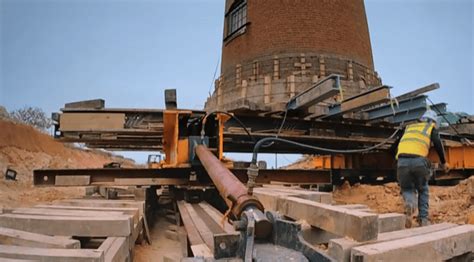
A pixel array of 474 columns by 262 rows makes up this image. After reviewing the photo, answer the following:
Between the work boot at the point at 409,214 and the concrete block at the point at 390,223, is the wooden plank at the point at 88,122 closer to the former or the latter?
the concrete block at the point at 390,223

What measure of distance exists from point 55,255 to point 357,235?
6.66ft

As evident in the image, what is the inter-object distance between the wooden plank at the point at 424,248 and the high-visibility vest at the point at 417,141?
189 cm

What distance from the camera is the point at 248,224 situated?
1895 millimetres

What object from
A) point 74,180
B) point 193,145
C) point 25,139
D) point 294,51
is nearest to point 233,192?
point 193,145

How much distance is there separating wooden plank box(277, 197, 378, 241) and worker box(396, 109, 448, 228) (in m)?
2.54

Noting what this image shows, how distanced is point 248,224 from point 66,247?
1567 mm

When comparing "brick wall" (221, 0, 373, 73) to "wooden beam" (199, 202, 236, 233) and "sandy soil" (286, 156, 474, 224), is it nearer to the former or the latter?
"sandy soil" (286, 156, 474, 224)

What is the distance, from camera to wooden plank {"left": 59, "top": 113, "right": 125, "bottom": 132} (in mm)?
6117

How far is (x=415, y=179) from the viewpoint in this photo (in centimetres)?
491

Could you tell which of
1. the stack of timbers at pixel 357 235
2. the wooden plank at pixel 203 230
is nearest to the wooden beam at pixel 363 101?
the stack of timbers at pixel 357 235

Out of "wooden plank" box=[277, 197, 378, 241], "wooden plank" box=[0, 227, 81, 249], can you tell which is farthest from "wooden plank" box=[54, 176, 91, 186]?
"wooden plank" box=[277, 197, 378, 241]

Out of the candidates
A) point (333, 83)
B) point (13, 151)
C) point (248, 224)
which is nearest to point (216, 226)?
point (248, 224)

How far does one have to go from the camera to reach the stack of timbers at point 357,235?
221 centimetres

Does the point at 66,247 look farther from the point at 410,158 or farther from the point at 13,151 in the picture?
the point at 13,151
